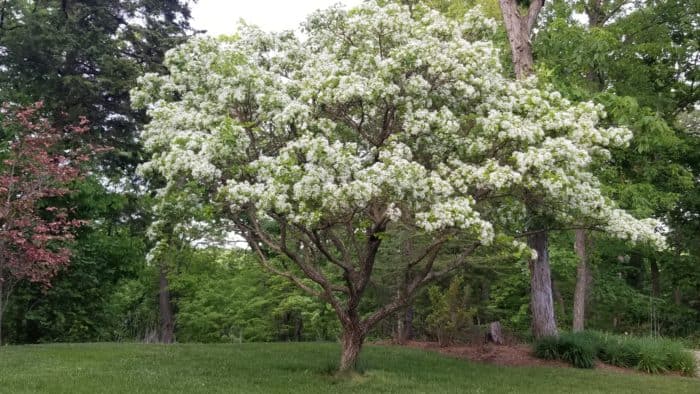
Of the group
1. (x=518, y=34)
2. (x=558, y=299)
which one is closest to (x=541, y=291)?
(x=518, y=34)

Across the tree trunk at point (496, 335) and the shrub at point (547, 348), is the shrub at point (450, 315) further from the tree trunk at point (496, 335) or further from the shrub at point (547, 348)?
the shrub at point (547, 348)

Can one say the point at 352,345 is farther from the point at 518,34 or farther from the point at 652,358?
the point at 518,34

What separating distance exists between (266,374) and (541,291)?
25.1 feet

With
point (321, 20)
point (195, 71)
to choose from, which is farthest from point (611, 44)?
point (195, 71)

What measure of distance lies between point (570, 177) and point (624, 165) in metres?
9.39

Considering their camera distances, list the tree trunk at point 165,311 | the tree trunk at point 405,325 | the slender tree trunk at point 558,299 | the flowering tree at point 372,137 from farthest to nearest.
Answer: the tree trunk at point 165,311
the slender tree trunk at point 558,299
the tree trunk at point 405,325
the flowering tree at point 372,137

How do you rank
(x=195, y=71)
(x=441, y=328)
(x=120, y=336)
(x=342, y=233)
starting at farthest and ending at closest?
1. (x=120, y=336)
2. (x=441, y=328)
3. (x=342, y=233)
4. (x=195, y=71)

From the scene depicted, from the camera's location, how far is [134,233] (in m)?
22.2

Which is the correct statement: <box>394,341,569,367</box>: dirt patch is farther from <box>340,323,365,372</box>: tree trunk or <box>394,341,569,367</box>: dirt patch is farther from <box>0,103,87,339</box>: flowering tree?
<box>0,103,87,339</box>: flowering tree

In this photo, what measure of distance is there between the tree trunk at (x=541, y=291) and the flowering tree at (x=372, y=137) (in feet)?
11.3

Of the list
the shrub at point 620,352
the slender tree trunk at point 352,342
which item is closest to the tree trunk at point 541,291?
the shrub at point 620,352

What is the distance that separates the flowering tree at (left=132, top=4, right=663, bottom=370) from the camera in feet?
29.0

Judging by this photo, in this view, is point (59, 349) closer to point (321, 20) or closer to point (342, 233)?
point (342, 233)

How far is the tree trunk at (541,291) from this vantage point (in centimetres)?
1486
